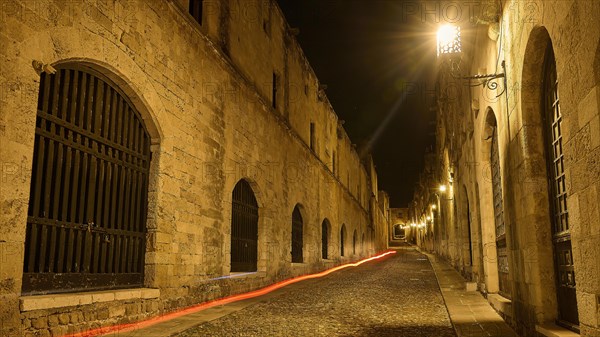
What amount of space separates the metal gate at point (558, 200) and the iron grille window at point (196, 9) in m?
6.74

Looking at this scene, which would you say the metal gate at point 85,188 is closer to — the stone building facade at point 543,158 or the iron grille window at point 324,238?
the stone building facade at point 543,158

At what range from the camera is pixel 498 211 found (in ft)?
25.6

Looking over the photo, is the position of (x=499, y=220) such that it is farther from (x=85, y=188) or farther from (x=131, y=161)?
(x=85, y=188)

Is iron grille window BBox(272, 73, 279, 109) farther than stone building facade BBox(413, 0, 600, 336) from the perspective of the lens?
Yes

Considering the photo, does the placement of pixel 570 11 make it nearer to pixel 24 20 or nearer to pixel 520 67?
pixel 520 67

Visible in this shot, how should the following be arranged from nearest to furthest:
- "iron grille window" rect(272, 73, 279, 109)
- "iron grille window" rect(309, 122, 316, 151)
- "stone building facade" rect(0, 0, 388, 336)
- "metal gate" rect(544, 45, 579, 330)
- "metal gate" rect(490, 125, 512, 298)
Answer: "metal gate" rect(544, 45, 579, 330)
"stone building facade" rect(0, 0, 388, 336)
"metal gate" rect(490, 125, 512, 298)
"iron grille window" rect(272, 73, 279, 109)
"iron grille window" rect(309, 122, 316, 151)

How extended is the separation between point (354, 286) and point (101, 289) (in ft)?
21.7

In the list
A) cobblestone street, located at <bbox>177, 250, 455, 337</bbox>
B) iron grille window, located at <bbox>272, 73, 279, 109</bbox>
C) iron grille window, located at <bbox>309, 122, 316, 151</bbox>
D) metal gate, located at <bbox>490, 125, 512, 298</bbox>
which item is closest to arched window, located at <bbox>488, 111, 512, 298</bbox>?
metal gate, located at <bbox>490, 125, 512, 298</bbox>

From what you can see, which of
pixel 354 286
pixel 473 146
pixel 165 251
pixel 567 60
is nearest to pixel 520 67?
pixel 567 60

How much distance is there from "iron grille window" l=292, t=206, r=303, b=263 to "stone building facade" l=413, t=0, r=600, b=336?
7956 millimetres

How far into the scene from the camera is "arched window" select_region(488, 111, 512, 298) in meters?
7.31

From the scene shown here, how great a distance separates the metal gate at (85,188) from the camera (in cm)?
529

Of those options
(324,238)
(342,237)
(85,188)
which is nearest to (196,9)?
(85,188)

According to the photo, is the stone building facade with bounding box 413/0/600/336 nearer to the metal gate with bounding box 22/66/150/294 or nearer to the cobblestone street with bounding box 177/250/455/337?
the cobblestone street with bounding box 177/250/455/337
